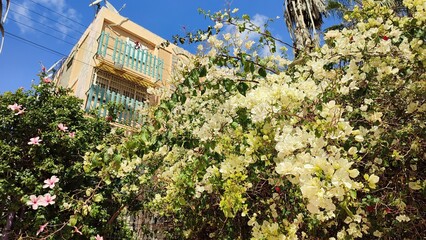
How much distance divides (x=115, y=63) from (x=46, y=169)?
298 inches

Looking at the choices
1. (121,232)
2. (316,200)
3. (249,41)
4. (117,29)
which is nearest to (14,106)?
(121,232)

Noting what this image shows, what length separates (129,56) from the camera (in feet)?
38.8

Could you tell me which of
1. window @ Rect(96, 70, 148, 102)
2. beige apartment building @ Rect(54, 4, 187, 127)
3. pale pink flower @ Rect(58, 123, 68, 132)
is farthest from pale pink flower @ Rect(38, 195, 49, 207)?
window @ Rect(96, 70, 148, 102)

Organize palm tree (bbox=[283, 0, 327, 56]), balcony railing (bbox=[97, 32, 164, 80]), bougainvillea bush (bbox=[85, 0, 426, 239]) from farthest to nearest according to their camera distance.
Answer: balcony railing (bbox=[97, 32, 164, 80]) < palm tree (bbox=[283, 0, 327, 56]) < bougainvillea bush (bbox=[85, 0, 426, 239])

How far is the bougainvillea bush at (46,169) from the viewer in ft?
13.2

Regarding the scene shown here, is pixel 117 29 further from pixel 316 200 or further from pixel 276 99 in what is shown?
pixel 316 200

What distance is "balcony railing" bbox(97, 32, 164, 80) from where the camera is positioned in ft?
36.6

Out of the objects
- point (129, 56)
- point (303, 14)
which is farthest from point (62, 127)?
point (129, 56)

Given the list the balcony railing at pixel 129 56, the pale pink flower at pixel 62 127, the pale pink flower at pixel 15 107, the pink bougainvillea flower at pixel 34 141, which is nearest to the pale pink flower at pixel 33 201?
the pink bougainvillea flower at pixel 34 141

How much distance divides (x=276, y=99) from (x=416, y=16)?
46.0 inches

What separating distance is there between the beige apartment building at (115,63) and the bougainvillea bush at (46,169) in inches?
213

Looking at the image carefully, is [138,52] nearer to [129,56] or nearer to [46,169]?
[129,56]

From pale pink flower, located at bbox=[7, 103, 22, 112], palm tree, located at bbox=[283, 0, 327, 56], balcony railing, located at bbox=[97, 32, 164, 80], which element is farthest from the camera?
balcony railing, located at bbox=[97, 32, 164, 80]

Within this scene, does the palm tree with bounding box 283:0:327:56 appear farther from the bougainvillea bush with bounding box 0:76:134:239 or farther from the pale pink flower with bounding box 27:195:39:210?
the pale pink flower with bounding box 27:195:39:210
